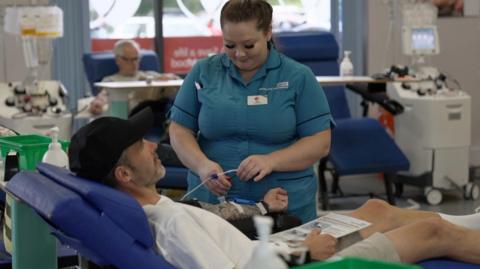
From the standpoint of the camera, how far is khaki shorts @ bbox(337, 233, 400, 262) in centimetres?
270

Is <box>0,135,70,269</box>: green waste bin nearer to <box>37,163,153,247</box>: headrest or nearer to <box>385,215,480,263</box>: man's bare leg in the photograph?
A: <box>37,163,153,247</box>: headrest

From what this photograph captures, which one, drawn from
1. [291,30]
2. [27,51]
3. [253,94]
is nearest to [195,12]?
[291,30]

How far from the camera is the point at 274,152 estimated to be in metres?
3.31

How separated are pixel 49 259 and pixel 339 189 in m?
4.09

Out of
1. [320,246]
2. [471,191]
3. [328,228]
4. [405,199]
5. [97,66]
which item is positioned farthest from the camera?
[97,66]

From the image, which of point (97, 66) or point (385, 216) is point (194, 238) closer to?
point (385, 216)

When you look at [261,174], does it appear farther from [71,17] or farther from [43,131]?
[71,17]

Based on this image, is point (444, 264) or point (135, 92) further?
point (135, 92)

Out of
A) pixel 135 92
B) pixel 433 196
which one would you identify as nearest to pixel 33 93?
pixel 135 92

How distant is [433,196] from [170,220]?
4283 mm

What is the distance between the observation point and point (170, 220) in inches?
104

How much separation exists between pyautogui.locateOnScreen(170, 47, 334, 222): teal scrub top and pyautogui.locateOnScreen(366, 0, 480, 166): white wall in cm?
463

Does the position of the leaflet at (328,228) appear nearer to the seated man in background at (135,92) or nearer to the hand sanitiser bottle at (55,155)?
the hand sanitiser bottle at (55,155)

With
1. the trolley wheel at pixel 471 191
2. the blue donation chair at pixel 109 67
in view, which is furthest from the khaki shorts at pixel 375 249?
the trolley wheel at pixel 471 191
